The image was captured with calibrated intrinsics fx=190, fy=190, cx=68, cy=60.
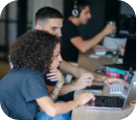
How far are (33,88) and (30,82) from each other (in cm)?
3

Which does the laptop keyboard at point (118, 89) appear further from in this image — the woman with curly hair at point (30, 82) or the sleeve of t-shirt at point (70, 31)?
the sleeve of t-shirt at point (70, 31)

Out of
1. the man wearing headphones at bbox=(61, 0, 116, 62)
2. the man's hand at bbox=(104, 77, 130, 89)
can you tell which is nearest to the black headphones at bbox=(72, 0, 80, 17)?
the man wearing headphones at bbox=(61, 0, 116, 62)

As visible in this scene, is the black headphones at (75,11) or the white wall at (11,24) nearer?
the black headphones at (75,11)

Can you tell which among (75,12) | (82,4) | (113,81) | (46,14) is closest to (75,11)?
(75,12)

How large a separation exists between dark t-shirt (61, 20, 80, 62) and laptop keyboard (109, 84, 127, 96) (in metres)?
0.98

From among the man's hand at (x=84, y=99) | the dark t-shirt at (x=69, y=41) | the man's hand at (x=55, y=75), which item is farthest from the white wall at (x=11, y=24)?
the man's hand at (x=84, y=99)

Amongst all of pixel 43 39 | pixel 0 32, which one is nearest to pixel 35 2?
pixel 0 32

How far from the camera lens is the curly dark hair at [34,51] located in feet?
3.30

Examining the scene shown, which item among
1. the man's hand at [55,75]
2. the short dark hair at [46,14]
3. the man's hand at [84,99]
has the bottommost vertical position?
the man's hand at [84,99]

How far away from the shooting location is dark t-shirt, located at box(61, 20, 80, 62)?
7.19 feet

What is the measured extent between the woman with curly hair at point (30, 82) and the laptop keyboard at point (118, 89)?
287 millimetres

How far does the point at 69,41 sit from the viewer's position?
88.9 inches

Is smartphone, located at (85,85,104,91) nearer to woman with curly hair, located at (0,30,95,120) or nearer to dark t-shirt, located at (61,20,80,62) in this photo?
woman with curly hair, located at (0,30,95,120)

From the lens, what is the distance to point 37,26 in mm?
1568
